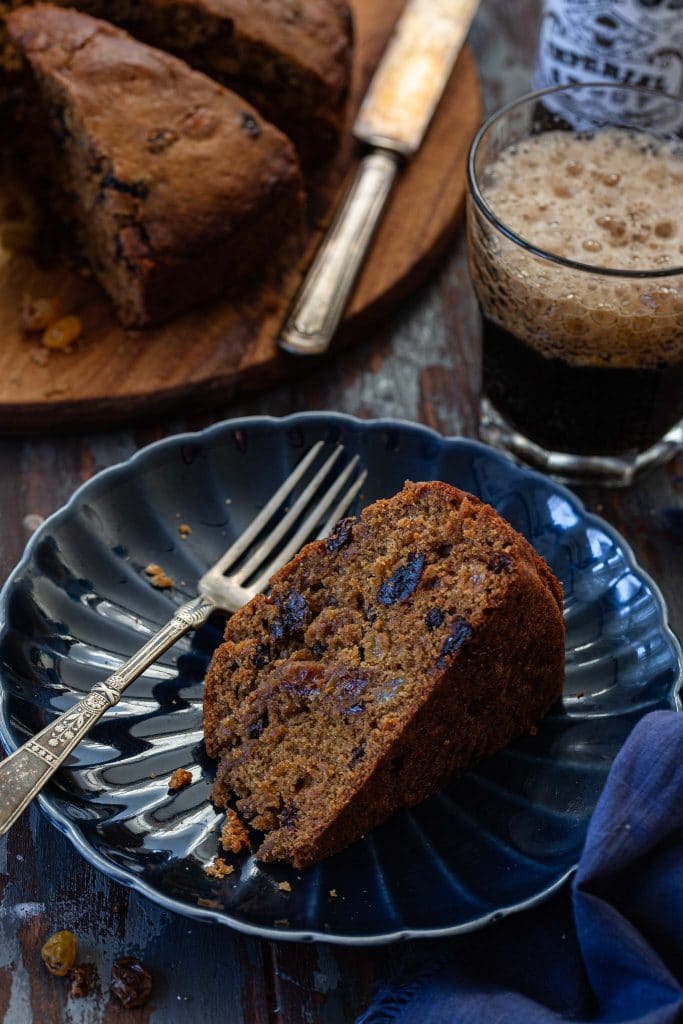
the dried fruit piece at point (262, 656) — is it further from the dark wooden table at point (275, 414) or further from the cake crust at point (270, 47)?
the cake crust at point (270, 47)

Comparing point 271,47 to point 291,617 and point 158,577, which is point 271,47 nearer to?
point 158,577

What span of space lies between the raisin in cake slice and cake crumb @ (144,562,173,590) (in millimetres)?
1550

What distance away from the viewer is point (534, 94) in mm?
2660

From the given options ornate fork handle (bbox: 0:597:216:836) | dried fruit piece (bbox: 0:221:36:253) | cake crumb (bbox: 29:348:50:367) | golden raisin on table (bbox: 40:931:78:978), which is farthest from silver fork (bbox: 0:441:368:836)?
dried fruit piece (bbox: 0:221:36:253)

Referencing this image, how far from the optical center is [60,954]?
1.88m

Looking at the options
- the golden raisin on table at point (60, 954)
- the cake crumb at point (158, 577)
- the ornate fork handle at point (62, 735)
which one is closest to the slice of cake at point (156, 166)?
the cake crumb at point (158, 577)

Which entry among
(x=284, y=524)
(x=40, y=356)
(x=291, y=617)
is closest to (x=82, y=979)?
(x=291, y=617)

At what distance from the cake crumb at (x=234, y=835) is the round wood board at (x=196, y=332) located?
1.21 metres

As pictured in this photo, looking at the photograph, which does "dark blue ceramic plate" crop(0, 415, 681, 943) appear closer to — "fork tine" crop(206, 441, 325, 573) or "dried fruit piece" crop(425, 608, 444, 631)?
"fork tine" crop(206, 441, 325, 573)

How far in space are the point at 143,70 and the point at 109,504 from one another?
4.03 ft

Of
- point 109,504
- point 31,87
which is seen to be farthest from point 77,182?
point 109,504

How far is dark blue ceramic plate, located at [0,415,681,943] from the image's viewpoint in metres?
1.83

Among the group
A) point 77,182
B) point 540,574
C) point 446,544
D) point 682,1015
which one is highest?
point 77,182

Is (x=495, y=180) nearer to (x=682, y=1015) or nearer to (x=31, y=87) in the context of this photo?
(x=31, y=87)
